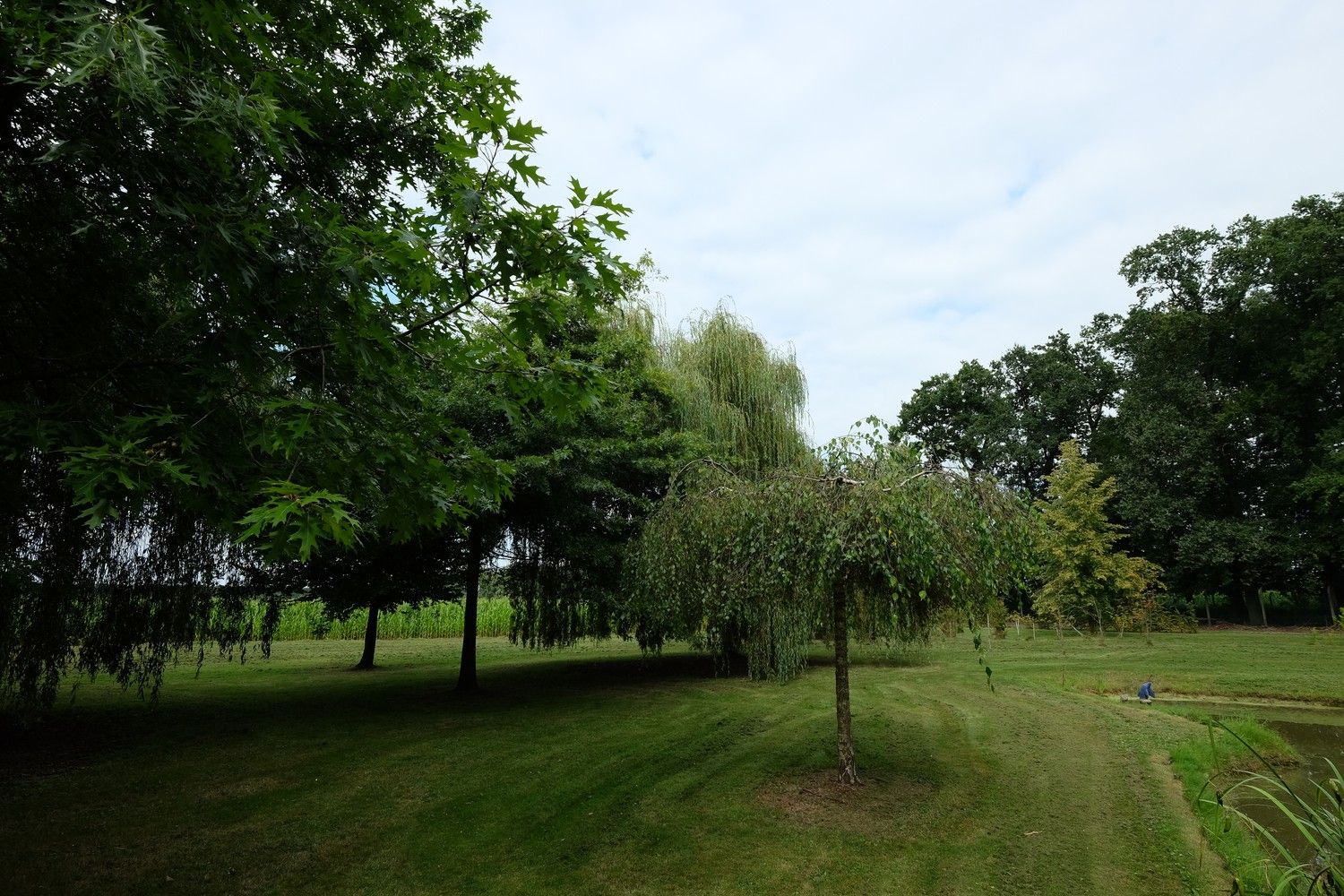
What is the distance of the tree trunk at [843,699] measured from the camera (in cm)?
678

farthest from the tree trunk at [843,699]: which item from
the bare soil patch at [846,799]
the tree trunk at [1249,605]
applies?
the tree trunk at [1249,605]

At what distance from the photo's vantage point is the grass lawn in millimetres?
5043

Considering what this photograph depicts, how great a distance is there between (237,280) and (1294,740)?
1278 centimetres

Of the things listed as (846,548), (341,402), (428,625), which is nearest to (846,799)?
(846,548)

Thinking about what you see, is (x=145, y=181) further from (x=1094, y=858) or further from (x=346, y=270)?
(x=1094, y=858)

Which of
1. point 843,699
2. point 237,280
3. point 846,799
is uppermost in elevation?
point 237,280

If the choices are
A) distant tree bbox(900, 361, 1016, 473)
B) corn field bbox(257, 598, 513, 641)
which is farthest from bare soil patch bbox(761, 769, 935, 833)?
distant tree bbox(900, 361, 1016, 473)

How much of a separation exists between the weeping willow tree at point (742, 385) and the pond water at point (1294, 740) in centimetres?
801

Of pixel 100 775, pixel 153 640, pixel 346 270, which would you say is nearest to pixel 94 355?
pixel 346 270

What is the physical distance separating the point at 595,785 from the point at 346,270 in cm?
542

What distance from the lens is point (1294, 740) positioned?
9.56 m

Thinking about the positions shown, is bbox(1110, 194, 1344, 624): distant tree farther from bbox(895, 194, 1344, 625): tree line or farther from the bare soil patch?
the bare soil patch

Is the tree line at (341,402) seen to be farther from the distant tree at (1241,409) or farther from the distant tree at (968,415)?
the distant tree at (968,415)

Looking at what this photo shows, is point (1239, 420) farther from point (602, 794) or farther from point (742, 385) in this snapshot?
point (602, 794)
